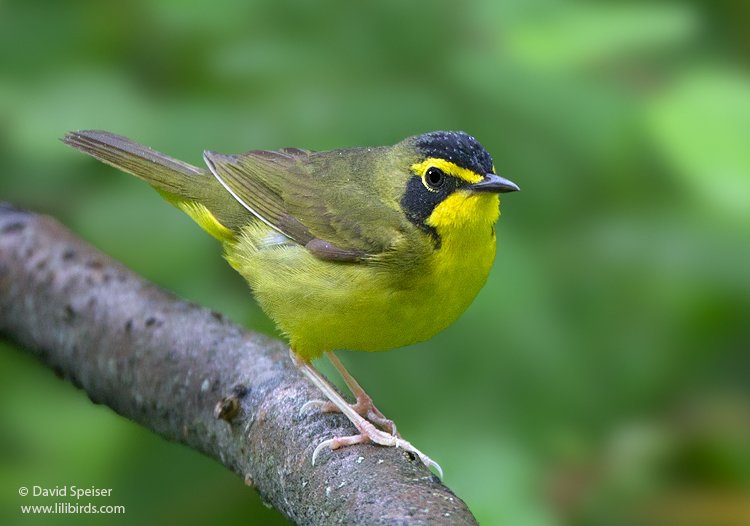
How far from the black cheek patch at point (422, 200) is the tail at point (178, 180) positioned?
2.99 feet

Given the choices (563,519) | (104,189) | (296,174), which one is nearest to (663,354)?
(563,519)

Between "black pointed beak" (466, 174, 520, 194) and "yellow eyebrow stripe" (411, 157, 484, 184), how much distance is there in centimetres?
4

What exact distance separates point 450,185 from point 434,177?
105mm

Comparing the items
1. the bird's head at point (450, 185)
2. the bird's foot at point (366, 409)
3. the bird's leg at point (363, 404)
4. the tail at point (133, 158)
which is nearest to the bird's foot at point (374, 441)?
the bird's foot at point (366, 409)

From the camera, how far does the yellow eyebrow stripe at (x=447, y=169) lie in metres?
3.27

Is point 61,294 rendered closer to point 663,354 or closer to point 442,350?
point 442,350

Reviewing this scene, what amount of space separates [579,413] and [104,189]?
8.89 feet

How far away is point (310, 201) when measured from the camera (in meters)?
3.81

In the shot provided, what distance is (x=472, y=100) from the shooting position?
148 inches

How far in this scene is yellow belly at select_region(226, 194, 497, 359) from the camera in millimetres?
3215

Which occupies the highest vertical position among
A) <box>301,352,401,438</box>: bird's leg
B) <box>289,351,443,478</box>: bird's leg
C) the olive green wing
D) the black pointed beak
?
the black pointed beak

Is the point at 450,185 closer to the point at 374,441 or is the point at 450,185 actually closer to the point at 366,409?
the point at 374,441

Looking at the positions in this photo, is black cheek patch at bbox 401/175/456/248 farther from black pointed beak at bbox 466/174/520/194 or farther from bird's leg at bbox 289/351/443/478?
bird's leg at bbox 289/351/443/478

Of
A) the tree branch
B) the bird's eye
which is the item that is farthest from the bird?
the tree branch
